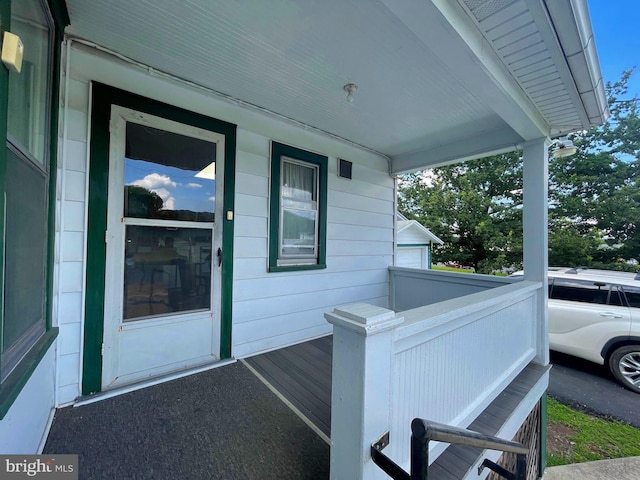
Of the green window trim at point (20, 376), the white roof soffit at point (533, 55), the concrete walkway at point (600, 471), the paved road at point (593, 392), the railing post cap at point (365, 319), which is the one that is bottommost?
the concrete walkway at point (600, 471)

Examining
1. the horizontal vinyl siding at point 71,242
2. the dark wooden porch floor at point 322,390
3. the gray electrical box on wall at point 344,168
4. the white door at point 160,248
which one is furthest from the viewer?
the gray electrical box on wall at point 344,168

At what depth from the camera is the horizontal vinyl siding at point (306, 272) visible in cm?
270

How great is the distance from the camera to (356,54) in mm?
1954

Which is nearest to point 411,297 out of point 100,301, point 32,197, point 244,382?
point 244,382

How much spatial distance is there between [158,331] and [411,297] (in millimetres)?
3286

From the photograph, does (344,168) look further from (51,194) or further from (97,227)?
(51,194)

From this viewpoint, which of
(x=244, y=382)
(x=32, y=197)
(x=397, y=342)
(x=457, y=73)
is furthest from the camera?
(x=244, y=382)

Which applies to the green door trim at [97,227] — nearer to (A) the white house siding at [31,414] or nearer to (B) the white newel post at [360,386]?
(A) the white house siding at [31,414]

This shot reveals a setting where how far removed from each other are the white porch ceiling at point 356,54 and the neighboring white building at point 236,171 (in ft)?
0.05

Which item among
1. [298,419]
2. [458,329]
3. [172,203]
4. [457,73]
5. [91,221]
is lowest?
[298,419]

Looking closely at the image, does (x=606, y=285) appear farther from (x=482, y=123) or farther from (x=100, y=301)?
(x=100, y=301)

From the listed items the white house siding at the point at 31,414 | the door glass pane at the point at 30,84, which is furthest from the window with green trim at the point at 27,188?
the white house siding at the point at 31,414

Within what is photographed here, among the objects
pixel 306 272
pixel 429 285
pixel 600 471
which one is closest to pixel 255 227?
pixel 306 272

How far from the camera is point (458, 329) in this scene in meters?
1.59
